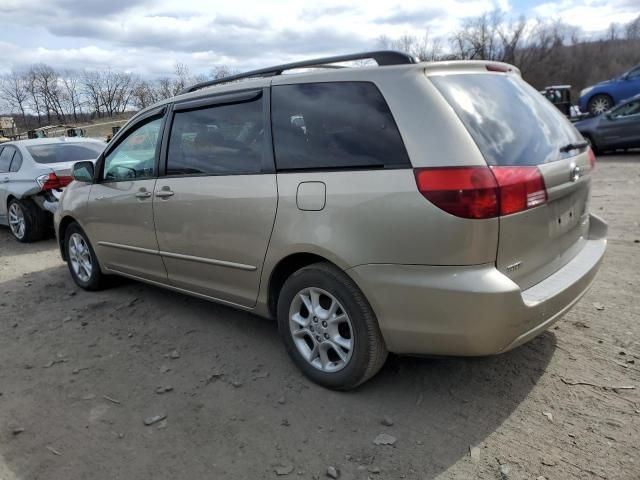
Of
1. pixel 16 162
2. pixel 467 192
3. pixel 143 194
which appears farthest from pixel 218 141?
pixel 16 162

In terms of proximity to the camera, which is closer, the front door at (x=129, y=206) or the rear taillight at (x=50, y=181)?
the front door at (x=129, y=206)

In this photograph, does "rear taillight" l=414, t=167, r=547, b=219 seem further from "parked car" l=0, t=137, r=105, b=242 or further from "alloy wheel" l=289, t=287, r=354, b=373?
"parked car" l=0, t=137, r=105, b=242

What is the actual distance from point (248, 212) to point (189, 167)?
2.64 ft

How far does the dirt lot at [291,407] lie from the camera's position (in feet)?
8.22

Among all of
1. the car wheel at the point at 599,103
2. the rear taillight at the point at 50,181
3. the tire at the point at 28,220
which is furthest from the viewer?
the car wheel at the point at 599,103

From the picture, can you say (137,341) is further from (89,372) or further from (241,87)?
(241,87)

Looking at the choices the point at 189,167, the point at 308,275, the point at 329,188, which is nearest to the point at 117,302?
the point at 189,167

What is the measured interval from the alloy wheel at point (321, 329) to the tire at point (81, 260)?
2795 millimetres

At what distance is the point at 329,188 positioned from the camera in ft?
9.37

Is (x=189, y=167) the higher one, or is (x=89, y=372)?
(x=189, y=167)

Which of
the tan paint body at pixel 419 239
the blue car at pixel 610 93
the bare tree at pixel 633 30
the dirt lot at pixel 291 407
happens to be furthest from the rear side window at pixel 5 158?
the bare tree at pixel 633 30

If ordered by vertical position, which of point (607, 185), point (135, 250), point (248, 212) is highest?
point (248, 212)

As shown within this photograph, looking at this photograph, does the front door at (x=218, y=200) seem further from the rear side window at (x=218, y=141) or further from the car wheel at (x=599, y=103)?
the car wheel at (x=599, y=103)

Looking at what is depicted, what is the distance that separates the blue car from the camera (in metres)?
18.4
